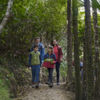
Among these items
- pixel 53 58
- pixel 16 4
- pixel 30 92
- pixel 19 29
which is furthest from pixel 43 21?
pixel 30 92

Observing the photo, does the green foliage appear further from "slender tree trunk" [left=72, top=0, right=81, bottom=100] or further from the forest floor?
"slender tree trunk" [left=72, top=0, right=81, bottom=100]

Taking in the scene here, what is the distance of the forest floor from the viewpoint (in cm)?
726

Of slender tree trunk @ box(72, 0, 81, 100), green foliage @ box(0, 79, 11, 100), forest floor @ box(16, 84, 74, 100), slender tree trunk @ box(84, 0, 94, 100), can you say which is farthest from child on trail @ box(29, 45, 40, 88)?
slender tree trunk @ box(84, 0, 94, 100)

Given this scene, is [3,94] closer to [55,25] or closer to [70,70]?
[70,70]

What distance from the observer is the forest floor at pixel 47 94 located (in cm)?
726

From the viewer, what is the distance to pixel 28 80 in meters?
9.26

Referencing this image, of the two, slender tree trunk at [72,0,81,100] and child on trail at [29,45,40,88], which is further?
child on trail at [29,45,40,88]

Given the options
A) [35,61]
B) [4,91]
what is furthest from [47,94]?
[4,91]

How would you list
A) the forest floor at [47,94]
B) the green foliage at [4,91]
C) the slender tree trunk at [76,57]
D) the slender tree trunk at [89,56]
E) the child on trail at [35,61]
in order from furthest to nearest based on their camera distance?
the child on trail at [35,61] < the forest floor at [47,94] < the slender tree trunk at [76,57] < the green foliage at [4,91] < the slender tree trunk at [89,56]

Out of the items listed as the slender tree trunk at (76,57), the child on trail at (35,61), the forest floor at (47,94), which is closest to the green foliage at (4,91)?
the forest floor at (47,94)

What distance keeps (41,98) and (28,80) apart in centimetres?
223

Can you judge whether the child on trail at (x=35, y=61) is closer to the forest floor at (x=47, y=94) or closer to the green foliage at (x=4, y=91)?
the forest floor at (x=47, y=94)

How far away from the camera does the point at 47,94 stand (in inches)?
296

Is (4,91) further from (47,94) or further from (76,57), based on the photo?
(76,57)
